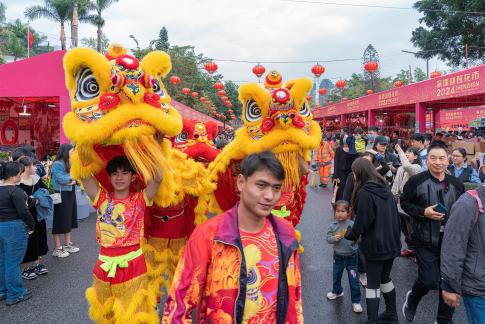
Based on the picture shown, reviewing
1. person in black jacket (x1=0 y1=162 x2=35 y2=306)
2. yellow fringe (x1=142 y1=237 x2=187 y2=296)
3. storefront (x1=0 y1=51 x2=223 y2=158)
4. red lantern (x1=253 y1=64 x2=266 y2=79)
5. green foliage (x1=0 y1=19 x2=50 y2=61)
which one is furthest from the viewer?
green foliage (x1=0 y1=19 x2=50 y2=61)

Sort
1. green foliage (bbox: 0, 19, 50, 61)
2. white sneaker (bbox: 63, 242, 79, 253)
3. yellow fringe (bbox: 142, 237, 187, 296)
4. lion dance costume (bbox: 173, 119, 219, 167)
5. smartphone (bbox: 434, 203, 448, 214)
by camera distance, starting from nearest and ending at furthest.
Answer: smartphone (bbox: 434, 203, 448, 214) < yellow fringe (bbox: 142, 237, 187, 296) < lion dance costume (bbox: 173, 119, 219, 167) < white sneaker (bbox: 63, 242, 79, 253) < green foliage (bbox: 0, 19, 50, 61)

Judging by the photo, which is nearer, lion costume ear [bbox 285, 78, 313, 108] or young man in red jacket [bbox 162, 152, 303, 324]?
young man in red jacket [bbox 162, 152, 303, 324]

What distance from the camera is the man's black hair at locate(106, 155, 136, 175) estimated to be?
2518 millimetres

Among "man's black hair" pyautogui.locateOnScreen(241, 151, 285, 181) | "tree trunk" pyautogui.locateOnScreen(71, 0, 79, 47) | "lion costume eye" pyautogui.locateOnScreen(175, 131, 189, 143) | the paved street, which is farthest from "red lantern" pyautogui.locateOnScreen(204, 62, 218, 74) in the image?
"man's black hair" pyautogui.locateOnScreen(241, 151, 285, 181)

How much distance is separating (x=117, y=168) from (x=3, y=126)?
12.6 m

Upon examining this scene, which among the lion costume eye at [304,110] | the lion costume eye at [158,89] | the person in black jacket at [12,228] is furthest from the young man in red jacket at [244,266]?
the person in black jacket at [12,228]

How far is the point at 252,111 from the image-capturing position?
343 cm

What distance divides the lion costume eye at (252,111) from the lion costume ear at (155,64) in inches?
35.7

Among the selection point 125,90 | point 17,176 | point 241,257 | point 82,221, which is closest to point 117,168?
point 125,90

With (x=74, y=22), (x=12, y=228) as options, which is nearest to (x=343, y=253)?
(x=12, y=228)

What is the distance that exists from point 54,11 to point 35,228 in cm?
2598

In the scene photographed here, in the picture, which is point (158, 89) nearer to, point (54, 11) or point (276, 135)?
point (276, 135)

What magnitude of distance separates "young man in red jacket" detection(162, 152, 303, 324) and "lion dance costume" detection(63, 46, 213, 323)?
3.18 ft

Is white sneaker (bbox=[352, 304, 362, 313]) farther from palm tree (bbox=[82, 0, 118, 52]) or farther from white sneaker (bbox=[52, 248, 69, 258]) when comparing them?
palm tree (bbox=[82, 0, 118, 52])
